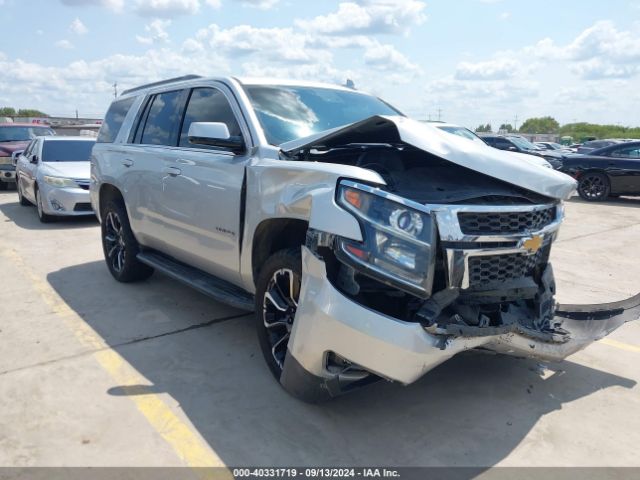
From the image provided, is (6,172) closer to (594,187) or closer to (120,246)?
(120,246)

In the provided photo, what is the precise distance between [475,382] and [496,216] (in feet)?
4.34

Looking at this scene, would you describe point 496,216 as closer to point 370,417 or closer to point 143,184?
point 370,417

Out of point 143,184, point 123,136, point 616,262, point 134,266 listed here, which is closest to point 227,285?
point 143,184

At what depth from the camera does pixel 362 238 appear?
279cm

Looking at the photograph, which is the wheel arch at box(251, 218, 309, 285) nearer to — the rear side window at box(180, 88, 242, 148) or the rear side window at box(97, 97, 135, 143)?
the rear side window at box(180, 88, 242, 148)

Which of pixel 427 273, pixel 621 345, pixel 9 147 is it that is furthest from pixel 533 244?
pixel 9 147

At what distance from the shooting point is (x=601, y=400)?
3543mm

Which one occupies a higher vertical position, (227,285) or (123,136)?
(123,136)

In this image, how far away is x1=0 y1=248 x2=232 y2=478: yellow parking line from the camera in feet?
9.66

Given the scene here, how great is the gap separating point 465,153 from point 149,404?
93.1 inches

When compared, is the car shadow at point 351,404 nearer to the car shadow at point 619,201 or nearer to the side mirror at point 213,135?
the side mirror at point 213,135

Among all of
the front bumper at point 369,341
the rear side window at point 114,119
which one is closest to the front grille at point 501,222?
the front bumper at point 369,341

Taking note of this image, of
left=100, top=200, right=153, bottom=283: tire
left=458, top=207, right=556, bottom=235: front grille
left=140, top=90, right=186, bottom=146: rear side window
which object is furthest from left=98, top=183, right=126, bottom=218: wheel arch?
left=458, top=207, right=556, bottom=235: front grille

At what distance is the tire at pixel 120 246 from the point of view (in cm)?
571
